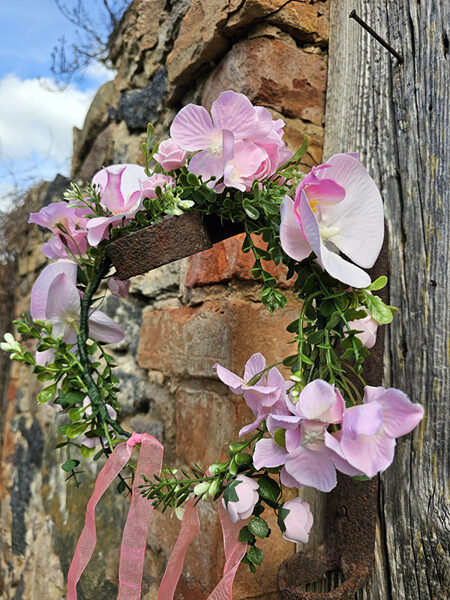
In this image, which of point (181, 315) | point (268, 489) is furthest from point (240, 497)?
point (181, 315)

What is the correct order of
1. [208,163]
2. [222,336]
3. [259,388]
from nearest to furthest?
[259,388] → [208,163] → [222,336]

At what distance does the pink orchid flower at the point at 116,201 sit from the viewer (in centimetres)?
79

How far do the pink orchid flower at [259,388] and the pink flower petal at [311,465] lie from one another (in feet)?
0.22

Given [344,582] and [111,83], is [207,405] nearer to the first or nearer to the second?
[344,582]

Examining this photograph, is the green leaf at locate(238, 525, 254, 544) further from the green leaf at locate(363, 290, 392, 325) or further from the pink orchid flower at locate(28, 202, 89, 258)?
the pink orchid flower at locate(28, 202, 89, 258)

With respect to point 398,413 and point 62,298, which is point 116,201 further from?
point 398,413

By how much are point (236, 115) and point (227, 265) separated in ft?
1.24

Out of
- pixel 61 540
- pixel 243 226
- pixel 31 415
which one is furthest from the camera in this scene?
pixel 31 415

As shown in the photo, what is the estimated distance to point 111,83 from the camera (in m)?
1.88

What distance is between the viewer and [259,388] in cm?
61

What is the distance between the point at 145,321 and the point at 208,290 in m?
0.36

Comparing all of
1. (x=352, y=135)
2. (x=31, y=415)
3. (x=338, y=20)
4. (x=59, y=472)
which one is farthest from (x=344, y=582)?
(x=31, y=415)

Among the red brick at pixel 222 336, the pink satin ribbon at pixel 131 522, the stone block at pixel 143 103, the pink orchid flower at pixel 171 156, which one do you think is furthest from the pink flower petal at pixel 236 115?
the stone block at pixel 143 103

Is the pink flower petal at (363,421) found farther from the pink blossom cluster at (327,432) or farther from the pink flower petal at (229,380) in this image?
the pink flower petal at (229,380)
